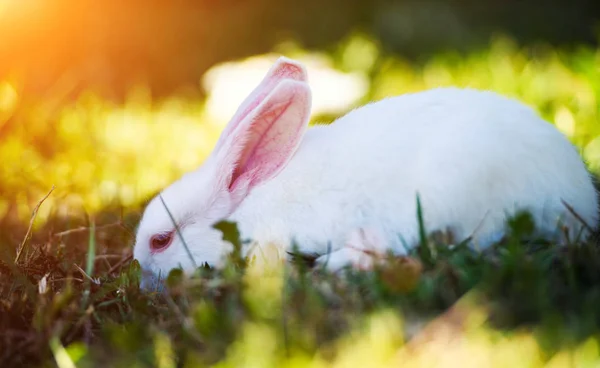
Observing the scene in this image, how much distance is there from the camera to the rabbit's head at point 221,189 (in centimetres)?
296

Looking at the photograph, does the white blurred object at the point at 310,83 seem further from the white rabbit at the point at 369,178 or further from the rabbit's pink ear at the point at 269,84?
the white rabbit at the point at 369,178

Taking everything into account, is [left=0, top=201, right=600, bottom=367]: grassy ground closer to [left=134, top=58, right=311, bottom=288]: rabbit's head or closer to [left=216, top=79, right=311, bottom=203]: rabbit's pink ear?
[left=134, top=58, right=311, bottom=288]: rabbit's head

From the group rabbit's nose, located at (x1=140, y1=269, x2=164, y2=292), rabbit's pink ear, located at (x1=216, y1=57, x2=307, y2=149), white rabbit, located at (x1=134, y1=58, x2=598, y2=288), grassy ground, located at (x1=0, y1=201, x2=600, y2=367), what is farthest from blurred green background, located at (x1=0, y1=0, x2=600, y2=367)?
rabbit's pink ear, located at (x1=216, y1=57, x2=307, y2=149)

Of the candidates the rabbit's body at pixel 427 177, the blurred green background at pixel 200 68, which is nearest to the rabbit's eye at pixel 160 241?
the rabbit's body at pixel 427 177

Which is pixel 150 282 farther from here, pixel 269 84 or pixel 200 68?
pixel 200 68

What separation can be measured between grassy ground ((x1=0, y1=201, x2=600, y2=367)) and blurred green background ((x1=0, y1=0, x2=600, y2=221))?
142cm

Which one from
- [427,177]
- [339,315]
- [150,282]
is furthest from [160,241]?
[339,315]

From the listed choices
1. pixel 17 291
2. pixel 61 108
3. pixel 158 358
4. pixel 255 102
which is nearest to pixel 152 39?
pixel 61 108

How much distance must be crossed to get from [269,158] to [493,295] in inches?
49.0

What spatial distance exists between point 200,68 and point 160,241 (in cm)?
483

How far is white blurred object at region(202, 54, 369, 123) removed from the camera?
220 inches

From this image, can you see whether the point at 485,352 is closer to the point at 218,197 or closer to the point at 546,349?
the point at 546,349

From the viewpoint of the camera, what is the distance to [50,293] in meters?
2.52

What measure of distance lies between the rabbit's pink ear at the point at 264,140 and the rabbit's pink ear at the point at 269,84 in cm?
16
